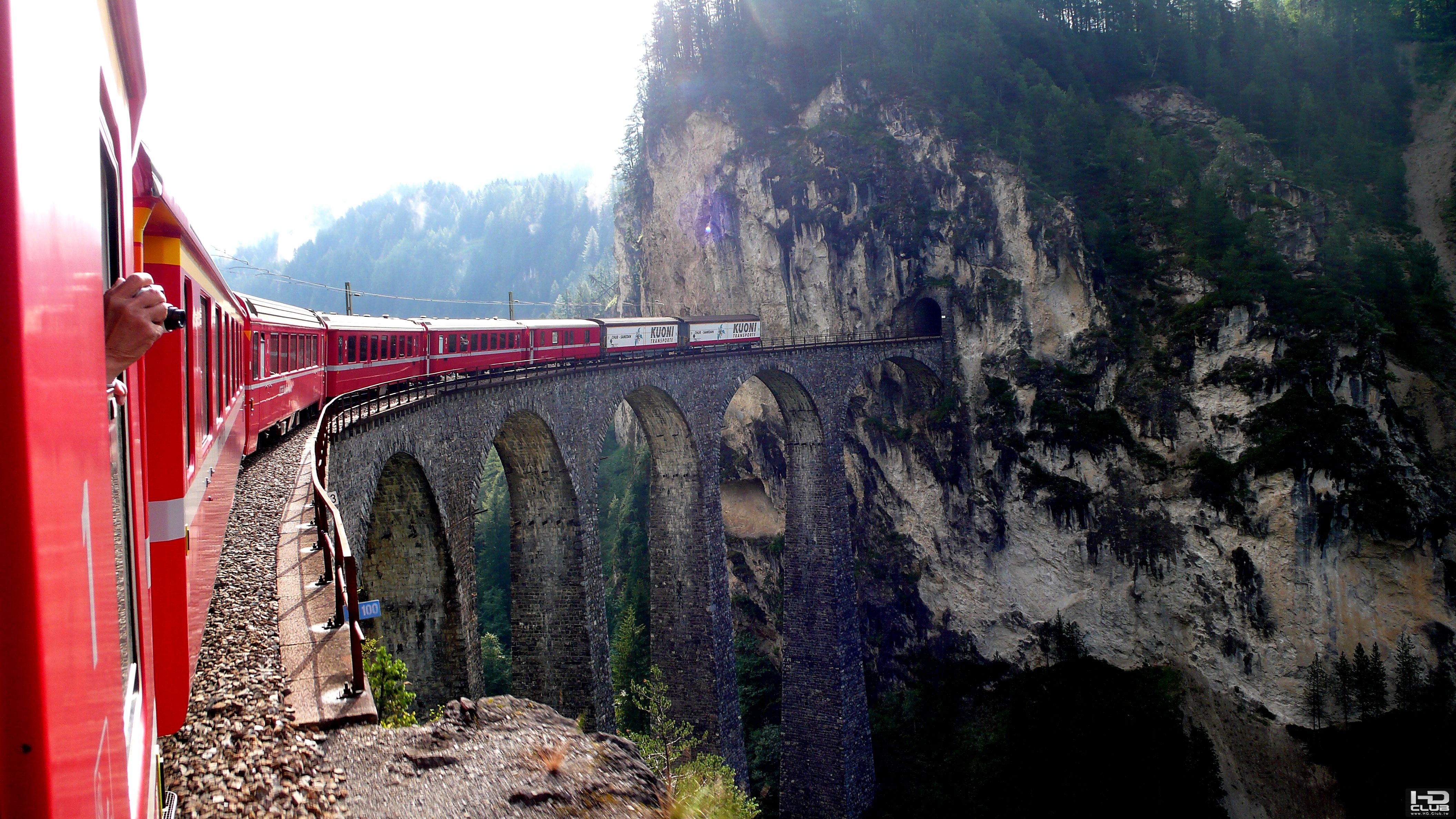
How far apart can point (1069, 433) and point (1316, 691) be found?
1027 cm

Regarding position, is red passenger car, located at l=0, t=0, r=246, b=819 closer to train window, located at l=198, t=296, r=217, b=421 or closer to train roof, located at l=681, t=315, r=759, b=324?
train window, located at l=198, t=296, r=217, b=421

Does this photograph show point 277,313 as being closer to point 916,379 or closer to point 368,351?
point 368,351

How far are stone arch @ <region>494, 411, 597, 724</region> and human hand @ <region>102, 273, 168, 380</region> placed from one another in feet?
43.9

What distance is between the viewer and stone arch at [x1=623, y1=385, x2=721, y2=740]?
1955 centimetres

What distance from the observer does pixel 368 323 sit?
1340 centimetres

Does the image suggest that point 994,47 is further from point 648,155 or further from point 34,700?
point 34,700

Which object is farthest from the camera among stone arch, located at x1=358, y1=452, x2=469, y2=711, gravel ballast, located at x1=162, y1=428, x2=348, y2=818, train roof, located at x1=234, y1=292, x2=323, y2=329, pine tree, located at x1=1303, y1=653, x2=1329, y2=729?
pine tree, located at x1=1303, y1=653, x2=1329, y2=729

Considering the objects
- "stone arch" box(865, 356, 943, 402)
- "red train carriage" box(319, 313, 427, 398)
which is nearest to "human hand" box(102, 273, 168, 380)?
"red train carriage" box(319, 313, 427, 398)

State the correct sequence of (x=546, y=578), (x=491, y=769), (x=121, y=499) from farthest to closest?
(x=546, y=578), (x=491, y=769), (x=121, y=499)

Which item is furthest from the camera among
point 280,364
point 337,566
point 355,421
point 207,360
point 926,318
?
point 926,318

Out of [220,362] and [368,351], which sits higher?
[368,351]

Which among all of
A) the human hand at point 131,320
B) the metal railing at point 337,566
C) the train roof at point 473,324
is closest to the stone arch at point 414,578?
the metal railing at point 337,566

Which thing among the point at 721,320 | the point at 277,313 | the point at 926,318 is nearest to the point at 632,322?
the point at 721,320

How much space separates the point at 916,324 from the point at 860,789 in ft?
58.4
